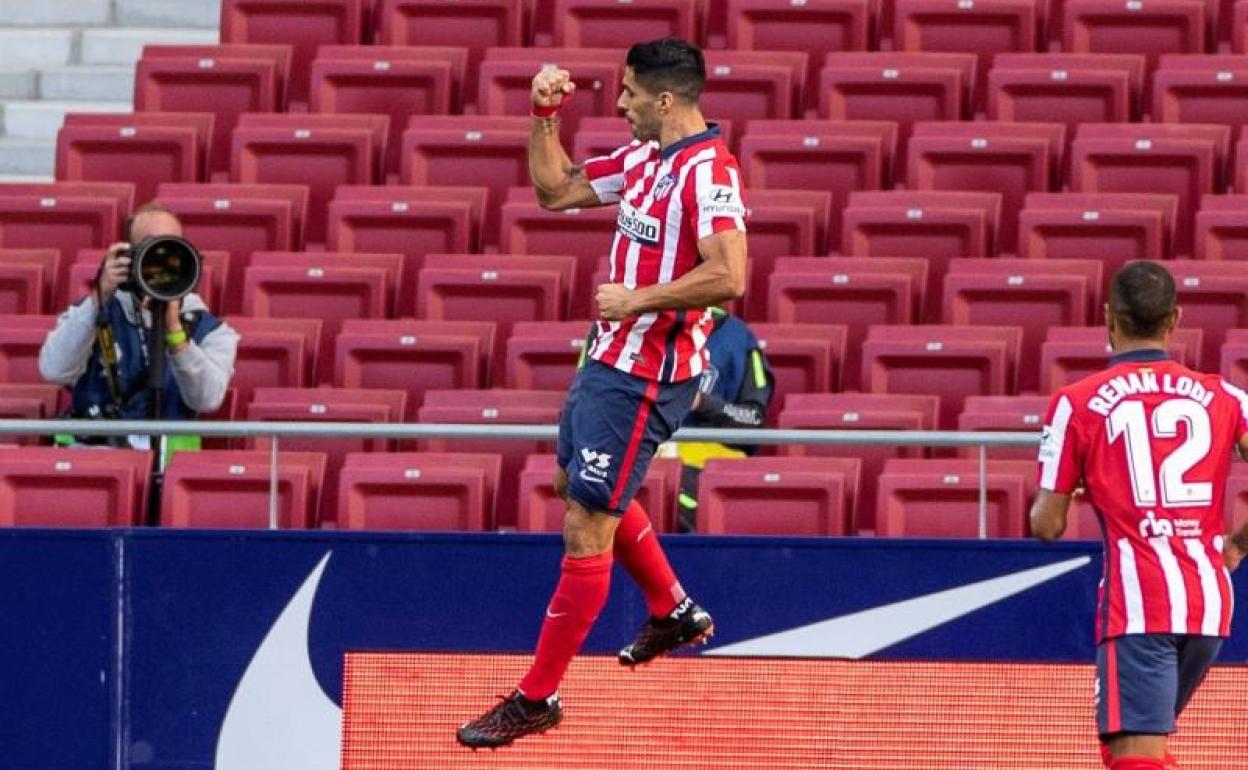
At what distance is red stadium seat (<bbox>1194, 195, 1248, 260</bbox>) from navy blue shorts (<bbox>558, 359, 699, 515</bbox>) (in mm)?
3768

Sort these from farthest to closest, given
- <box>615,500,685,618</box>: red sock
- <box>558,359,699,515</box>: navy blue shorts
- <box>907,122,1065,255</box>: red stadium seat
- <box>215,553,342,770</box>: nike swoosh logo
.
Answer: <box>907,122,1065,255</box>: red stadium seat → <box>215,553,342,770</box>: nike swoosh logo → <box>615,500,685,618</box>: red sock → <box>558,359,699,515</box>: navy blue shorts

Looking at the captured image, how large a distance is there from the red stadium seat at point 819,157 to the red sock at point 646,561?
3762mm

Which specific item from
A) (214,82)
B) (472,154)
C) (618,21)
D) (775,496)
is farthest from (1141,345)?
(214,82)

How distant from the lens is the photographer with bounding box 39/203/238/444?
30.8ft

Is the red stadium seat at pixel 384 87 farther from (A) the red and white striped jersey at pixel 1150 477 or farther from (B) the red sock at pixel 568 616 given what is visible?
(A) the red and white striped jersey at pixel 1150 477

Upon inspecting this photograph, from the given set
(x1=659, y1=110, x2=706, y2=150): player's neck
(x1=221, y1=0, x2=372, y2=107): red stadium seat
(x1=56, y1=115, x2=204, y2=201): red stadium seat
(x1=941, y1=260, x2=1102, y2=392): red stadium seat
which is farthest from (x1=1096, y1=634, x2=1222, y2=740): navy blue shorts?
(x1=221, y1=0, x2=372, y2=107): red stadium seat

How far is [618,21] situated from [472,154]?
3.67 ft


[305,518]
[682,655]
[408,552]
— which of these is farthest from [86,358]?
[682,655]

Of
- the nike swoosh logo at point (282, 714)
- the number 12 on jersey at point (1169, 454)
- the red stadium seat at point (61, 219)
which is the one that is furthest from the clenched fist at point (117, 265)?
the number 12 on jersey at point (1169, 454)

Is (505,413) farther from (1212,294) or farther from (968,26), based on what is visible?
(968,26)

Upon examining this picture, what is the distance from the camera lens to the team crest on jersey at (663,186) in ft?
24.0

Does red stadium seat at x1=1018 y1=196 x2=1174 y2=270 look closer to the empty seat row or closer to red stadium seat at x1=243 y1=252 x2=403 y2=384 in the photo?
the empty seat row

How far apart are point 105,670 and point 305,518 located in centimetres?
89

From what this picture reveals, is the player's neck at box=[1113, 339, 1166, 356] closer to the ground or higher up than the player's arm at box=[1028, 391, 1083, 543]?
higher up
